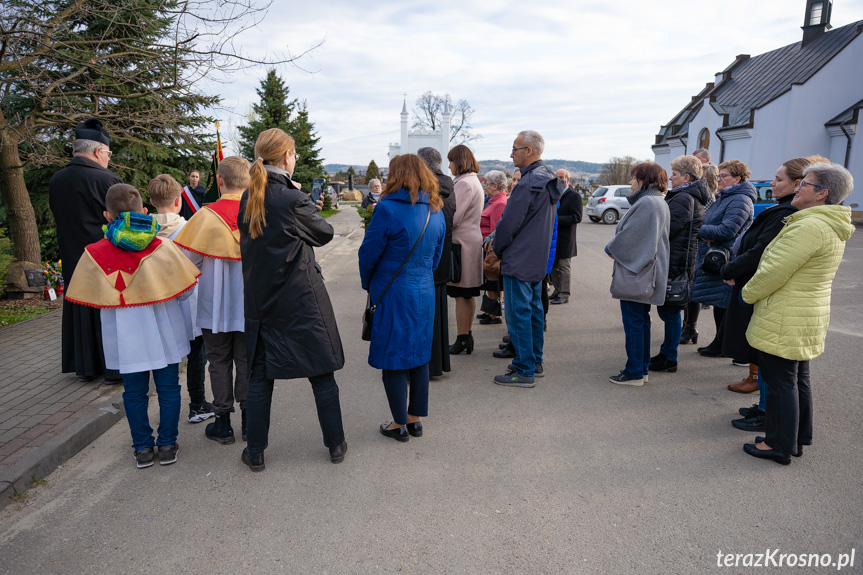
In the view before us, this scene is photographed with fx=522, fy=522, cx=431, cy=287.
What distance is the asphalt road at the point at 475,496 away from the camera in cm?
257

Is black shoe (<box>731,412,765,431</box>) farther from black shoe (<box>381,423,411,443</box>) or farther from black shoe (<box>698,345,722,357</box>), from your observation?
black shoe (<box>381,423,411,443</box>)

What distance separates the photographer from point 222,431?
3.77 m

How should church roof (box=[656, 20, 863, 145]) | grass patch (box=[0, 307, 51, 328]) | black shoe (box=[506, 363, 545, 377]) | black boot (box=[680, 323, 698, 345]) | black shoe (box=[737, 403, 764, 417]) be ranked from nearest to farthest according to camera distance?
1. black shoe (box=[737, 403, 764, 417])
2. black shoe (box=[506, 363, 545, 377])
3. black boot (box=[680, 323, 698, 345])
4. grass patch (box=[0, 307, 51, 328])
5. church roof (box=[656, 20, 863, 145])

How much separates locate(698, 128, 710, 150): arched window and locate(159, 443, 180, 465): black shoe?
3787 cm

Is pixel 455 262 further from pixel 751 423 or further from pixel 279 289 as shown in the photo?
pixel 751 423

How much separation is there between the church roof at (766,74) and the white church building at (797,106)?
6 cm

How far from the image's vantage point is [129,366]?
3.29m

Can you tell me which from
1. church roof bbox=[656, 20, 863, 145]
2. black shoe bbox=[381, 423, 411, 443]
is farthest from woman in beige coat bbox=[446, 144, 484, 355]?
church roof bbox=[656, 20, 863, 145]

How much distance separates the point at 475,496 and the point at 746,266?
2.53m

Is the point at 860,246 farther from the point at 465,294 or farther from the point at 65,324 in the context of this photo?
the point at 65,324

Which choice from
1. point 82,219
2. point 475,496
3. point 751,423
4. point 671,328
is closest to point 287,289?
point 475,496

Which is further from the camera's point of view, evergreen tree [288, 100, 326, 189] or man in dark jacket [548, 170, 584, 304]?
evergreen tree [288, 100, 326, 189]

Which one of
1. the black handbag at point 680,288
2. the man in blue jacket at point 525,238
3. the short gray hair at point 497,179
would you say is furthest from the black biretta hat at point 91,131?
the black handbag at point 680,288

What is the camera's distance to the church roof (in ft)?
96.2
